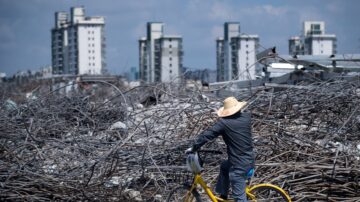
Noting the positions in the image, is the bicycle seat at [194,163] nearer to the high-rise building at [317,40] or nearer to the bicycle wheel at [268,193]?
the bicycle wheel at [268,193]

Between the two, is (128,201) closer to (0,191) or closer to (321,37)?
(0,191)

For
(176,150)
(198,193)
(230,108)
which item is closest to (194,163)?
(198,193)

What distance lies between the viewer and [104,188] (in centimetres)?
916

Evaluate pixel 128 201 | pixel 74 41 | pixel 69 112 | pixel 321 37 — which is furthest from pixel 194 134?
pixel 74 41

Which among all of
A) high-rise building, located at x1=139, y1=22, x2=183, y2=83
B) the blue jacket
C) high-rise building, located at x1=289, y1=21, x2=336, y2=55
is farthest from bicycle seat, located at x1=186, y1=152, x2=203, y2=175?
high-rise building, located at x1=289, y1=21, x2=336, y2=55

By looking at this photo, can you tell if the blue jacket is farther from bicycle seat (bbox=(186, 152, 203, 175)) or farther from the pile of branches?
the pile of branches

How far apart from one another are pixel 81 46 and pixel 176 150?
67751 millimetres

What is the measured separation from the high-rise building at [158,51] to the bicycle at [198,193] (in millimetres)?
47881

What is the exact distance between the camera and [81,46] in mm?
76312

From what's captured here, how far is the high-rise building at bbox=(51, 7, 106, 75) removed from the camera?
75.8 metres

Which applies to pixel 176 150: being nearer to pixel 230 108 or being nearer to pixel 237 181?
pixel 230 108

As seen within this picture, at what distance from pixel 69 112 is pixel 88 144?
13.1 ft

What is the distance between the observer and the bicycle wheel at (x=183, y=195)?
7.55 metres

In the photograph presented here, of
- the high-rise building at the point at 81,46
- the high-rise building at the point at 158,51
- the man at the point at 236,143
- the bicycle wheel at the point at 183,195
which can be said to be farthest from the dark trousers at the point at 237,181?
the high-rise building at the point at 81,46
